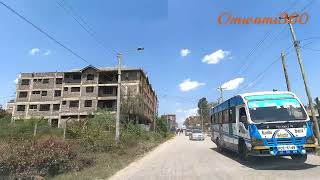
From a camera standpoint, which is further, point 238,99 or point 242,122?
point 238,99

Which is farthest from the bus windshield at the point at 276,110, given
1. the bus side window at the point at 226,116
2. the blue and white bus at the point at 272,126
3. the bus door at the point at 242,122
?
the bus side window at the point at 226,116

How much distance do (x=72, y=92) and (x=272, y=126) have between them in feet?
180

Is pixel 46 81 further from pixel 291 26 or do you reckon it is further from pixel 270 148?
pixel 270 148

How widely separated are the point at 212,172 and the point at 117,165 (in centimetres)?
501

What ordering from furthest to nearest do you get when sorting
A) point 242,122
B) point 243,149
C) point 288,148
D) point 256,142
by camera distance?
point 243,149
point 242,122
point 256,142
point 288,148

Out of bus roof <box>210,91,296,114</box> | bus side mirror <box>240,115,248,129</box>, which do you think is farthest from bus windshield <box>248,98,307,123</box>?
bus roof <box>210,91,296,114</box>

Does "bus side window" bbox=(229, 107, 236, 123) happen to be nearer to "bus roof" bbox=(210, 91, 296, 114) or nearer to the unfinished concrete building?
"bus roof" bbox=(210, 91, 296, 114)

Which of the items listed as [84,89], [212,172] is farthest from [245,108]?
[84,89]

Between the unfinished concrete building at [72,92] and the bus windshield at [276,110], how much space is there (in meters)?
45.0

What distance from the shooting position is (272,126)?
12422mm

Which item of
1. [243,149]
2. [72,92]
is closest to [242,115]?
[243,149]

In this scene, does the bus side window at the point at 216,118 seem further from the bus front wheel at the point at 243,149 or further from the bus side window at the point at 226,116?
the bus front wheel at the point at 243,149

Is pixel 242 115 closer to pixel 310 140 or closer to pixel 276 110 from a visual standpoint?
pixel 276 110

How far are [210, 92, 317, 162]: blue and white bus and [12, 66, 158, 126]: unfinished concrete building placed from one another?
44481 mm
